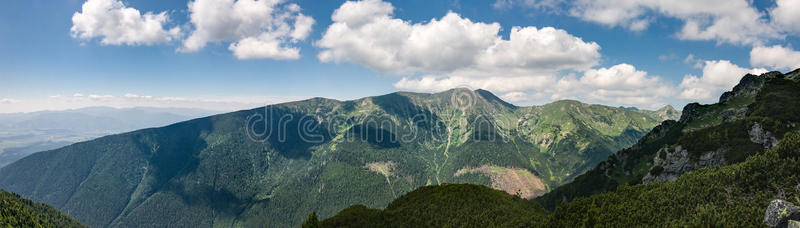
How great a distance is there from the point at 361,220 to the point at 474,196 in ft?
170

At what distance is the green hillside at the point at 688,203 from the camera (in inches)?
2295

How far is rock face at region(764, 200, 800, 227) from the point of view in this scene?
153ft

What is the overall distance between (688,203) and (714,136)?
78.5 meters

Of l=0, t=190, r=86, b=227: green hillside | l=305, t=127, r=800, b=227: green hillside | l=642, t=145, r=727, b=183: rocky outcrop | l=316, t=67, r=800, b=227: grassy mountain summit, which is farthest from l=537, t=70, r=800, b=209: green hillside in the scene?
l=0, t=190, r=86, b=227: green hillside

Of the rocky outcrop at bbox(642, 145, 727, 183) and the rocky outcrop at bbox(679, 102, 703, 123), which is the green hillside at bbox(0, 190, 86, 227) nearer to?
the rocky outcrop at bbox(642, 145, 727, 183)

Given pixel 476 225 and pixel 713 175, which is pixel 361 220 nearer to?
pixel 476 225

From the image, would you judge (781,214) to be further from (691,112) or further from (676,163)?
(691,112)

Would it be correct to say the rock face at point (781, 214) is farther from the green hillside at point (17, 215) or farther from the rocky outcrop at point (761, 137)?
the green hillside at point (17, 215)

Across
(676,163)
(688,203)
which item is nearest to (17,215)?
(688,203)

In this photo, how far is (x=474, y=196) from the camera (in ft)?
437

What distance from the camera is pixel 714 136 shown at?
11800 centimetres

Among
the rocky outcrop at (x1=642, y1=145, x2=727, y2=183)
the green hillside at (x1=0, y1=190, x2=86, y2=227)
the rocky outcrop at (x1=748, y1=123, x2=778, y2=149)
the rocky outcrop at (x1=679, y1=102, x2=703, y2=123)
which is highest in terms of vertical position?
the rocky outcrop at (x1=679, y1=102, x2=703, y2=123)

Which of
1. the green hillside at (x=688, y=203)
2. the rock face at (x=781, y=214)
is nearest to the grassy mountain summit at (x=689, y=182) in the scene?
the green hillside at (x=688, y=203)

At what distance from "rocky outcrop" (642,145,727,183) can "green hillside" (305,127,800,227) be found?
134ft
